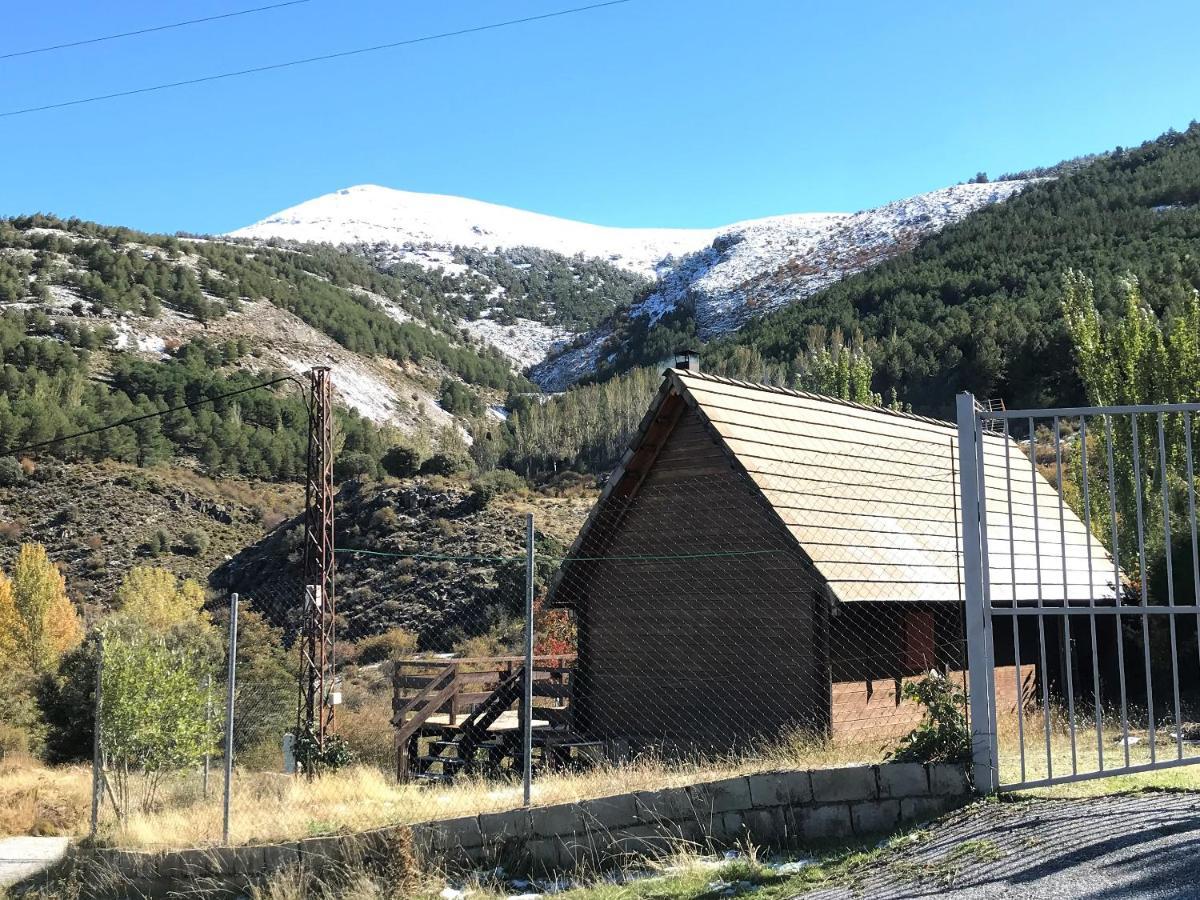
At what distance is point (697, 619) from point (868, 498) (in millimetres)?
3110

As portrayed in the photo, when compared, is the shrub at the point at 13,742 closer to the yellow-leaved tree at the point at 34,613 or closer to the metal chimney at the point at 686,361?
the yellow-leaved tree at the point at 34,613

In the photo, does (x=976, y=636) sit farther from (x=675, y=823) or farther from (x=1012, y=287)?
(x=1012, y=287)

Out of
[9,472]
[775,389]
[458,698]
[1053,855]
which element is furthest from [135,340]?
[1053,855]

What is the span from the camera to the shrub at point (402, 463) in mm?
64625

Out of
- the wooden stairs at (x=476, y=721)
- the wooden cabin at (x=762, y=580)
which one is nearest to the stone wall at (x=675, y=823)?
the wooden cabin at (x=762, y=580)

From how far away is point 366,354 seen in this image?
116m

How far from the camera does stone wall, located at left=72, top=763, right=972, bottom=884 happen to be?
8.33 metres

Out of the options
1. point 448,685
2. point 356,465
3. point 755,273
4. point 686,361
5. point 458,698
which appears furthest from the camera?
point 755,273

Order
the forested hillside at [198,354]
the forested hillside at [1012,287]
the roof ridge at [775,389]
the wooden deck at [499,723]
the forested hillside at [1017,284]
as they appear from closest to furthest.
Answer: the roof ridge at [775,389] → the wooden deck at [499,723] → the forested hillside at [1017,284] → the forested hillside at [1012,287] → the forested hillside at [198,354]

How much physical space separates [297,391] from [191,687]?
262ft

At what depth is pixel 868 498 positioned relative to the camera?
50.4ft

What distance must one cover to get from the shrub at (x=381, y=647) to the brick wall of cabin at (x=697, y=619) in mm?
25139

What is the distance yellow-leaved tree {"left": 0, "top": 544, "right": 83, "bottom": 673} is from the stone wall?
34.9 meters

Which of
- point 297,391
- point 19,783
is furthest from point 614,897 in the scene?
point 297,391
